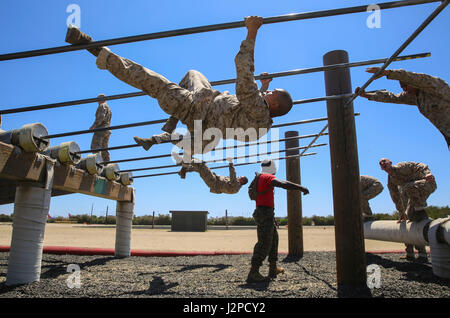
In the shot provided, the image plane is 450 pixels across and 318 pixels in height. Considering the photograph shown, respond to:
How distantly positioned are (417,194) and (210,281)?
364cm

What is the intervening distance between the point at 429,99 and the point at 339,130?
1084 mm

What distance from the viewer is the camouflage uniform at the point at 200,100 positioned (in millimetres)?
2826

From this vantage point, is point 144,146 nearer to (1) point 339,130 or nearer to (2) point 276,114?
(2) point 276,114

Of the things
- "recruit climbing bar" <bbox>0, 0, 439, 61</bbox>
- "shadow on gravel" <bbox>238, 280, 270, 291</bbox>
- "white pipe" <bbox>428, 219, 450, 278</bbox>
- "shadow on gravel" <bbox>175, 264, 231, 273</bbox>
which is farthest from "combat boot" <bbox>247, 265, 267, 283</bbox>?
"recruit climbing bar" <bbox>0, 0, 439, 61</bbox>

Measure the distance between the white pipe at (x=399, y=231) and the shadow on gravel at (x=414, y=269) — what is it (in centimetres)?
37

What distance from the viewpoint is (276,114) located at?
10.7 ft

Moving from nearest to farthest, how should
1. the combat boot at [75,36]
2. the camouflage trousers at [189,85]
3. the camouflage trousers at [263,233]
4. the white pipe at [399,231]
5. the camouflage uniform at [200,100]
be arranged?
the combat boot at [75,36] → the camouflage uniform at [200,100] → the camouflage trousers at [189,85] → the camouflage trousers at [263,233] → the white pipe at [399,231]

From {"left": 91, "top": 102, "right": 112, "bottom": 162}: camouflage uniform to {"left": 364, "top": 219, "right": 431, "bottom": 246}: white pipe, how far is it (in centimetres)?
589

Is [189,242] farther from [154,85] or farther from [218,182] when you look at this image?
[154,85]

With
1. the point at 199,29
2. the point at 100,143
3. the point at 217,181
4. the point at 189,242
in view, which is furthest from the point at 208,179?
the point at 189,242

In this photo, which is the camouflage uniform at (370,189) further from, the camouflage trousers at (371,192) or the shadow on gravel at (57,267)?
the shadow on gravel at (57,267)

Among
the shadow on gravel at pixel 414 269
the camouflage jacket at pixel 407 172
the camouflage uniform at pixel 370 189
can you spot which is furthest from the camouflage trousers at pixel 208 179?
the camouflage uniform at pixel 370 189
